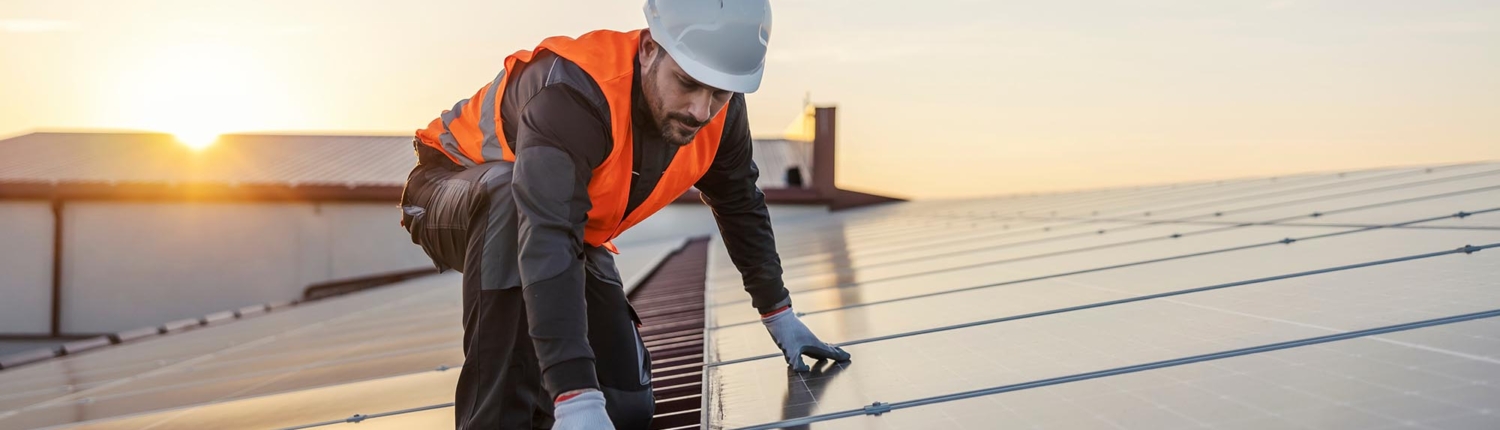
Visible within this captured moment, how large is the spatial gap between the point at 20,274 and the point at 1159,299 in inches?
710

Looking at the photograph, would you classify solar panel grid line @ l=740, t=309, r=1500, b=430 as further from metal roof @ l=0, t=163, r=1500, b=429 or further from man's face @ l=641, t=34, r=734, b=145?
man's face @ l=641, t=34, r=734, b=145

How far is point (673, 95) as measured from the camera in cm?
304

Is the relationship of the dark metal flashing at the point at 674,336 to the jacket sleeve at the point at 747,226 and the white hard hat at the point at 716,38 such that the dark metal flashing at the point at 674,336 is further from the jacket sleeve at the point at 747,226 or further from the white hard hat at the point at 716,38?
the white hard hat at the point at 716,38

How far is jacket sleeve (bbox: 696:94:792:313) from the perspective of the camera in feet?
11.7

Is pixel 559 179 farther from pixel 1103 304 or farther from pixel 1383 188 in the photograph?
pixel 1383 188

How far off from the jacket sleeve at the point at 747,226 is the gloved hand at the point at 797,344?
10cm

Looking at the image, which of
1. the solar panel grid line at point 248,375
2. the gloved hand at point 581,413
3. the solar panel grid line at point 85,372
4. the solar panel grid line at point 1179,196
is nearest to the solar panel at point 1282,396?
the gloved hand at point 581,413

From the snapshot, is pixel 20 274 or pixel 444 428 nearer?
pixel 444 428

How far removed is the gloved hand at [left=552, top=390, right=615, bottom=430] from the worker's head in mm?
761

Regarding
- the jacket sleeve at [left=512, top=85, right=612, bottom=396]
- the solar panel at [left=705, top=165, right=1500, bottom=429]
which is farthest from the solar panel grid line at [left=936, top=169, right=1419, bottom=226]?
the jacket sleeve at [left=512, top=85, right=612, bottom=396]

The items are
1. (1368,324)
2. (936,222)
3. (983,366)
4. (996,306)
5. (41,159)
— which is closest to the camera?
(1368,324)

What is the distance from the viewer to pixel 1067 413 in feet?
7.61

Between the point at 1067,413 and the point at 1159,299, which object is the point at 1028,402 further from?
the point at 1159,299

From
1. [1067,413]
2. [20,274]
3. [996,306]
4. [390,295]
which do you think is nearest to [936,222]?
[390,295]
